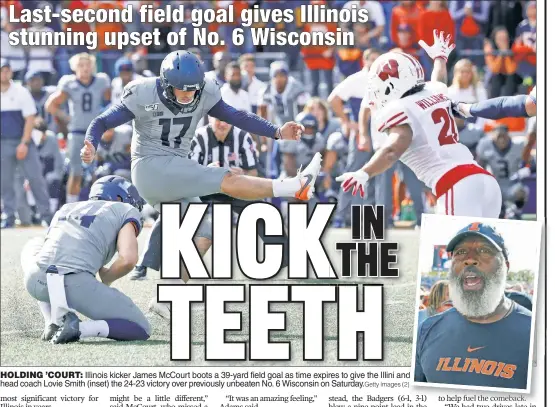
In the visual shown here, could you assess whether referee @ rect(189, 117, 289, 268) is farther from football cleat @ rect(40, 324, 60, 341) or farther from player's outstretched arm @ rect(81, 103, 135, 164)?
football cleat @ rect(40, 324, 60, 341)

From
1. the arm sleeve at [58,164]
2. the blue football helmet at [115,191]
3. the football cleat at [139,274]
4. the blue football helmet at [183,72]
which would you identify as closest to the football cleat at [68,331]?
the blue football helmet at [115,191]

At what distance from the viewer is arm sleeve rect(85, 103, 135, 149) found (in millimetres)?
7906

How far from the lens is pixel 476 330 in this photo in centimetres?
639

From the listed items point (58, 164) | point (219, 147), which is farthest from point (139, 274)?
point (58, 164)

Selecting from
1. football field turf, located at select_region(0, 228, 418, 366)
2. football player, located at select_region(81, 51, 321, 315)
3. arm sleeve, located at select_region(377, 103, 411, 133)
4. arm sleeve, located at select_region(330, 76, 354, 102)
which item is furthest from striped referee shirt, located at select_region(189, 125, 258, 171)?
arm sleeve, located at select_region(330, 76, 354, 102)

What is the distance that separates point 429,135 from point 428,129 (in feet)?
0.13

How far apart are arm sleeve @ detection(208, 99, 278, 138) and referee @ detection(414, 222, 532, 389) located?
2.23m

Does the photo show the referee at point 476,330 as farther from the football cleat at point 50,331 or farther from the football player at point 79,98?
the football player at point 79,98

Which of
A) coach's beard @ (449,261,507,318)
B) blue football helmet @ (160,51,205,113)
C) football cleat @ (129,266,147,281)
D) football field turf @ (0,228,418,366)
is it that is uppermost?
blue football helmet @ (160,51,205,113)

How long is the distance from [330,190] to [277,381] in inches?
304

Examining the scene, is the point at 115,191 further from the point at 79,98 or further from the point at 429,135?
the point at 79,98

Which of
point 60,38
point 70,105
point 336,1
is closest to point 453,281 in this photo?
point 60,38

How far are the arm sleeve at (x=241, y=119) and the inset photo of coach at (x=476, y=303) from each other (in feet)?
7.12

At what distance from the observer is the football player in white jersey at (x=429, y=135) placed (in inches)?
310
